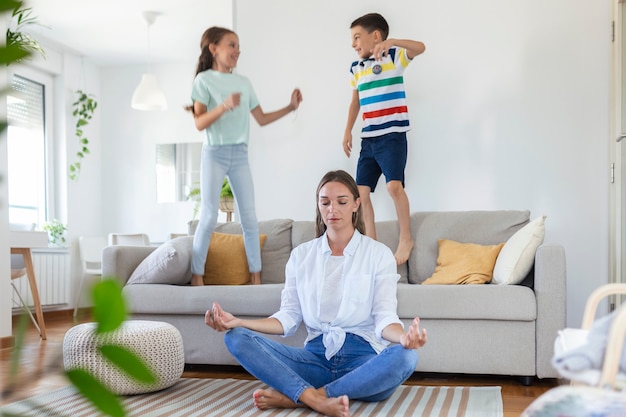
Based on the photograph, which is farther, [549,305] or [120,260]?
[120,260]

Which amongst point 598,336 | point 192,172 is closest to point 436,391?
point 598,336

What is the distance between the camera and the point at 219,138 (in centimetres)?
373

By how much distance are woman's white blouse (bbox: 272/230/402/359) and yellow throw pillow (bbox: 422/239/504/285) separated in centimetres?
75

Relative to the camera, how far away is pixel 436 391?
9.82ft

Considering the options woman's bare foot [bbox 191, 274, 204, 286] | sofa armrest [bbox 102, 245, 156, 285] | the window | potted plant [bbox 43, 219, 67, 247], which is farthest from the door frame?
potted plant [bbox 43, 219, 67, 247]

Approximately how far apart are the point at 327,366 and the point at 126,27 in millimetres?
4976

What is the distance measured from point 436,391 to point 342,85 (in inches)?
86.9

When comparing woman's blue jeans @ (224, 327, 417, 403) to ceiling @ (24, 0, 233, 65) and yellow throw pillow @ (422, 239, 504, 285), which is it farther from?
ceiling @ (24, 0, 233, 65)

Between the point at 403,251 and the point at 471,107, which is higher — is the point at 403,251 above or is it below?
below

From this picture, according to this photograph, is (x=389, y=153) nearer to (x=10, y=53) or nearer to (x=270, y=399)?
(x=270, y=399)

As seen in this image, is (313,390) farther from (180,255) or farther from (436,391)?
(180,255)

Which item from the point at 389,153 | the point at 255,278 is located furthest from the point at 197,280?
the point at 389,153

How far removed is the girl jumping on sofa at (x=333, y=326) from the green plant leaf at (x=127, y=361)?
233 cm

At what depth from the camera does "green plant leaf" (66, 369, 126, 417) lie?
181 millimetres
